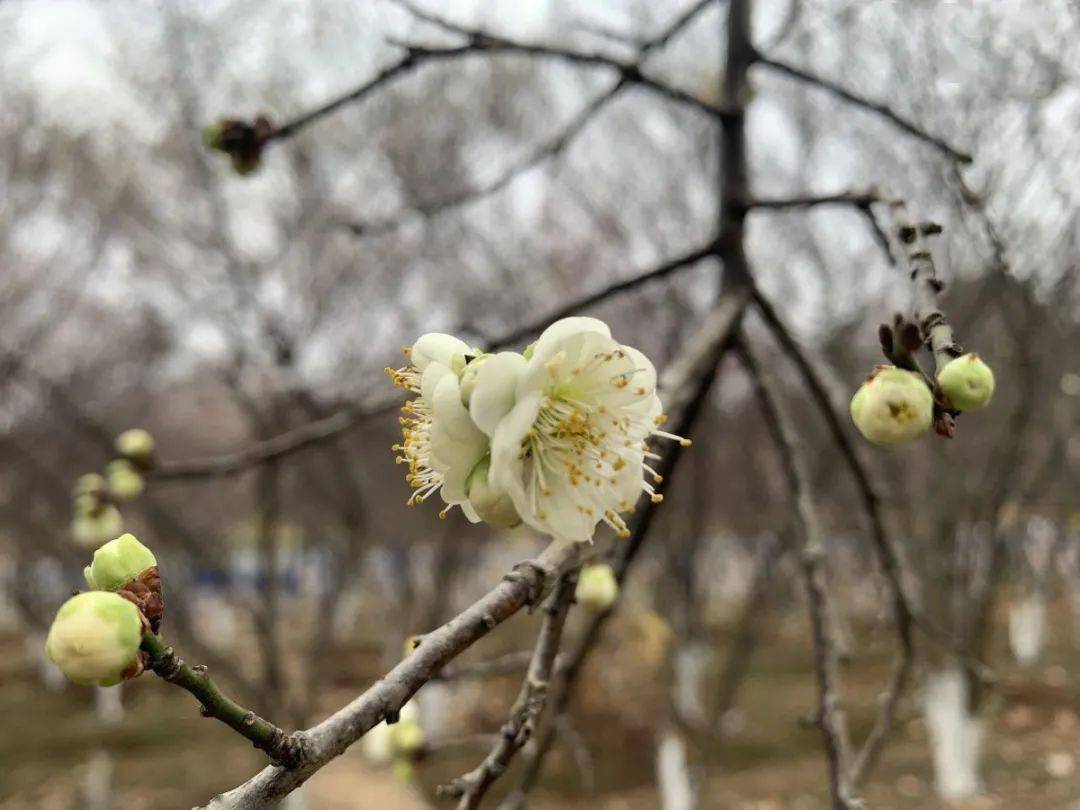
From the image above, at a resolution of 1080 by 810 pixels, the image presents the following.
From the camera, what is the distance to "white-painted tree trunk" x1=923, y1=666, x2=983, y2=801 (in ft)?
24.3

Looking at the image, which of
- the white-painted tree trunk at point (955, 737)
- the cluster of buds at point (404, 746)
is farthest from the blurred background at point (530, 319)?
the cluster of buds at point (404, 746)

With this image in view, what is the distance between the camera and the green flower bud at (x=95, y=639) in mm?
681

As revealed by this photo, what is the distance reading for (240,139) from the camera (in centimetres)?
182

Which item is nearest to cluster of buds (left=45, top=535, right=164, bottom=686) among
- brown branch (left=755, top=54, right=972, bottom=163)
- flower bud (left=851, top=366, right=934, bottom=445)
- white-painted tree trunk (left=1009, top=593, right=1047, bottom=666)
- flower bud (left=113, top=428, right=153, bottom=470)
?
flower bud (left=851, top=366, right=934, bottom=445)

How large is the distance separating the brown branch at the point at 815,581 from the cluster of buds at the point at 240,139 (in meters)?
1.06

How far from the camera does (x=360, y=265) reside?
854cm

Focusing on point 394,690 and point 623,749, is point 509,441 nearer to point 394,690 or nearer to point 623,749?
point 394,690

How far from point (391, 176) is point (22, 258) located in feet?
12.5

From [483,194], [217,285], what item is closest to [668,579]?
[217,285]

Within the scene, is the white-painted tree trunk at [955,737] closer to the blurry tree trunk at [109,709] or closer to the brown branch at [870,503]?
the brown branch at [870,503]

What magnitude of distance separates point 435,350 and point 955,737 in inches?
318

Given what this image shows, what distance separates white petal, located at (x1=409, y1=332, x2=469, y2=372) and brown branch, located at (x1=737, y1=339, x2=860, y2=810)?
92 cm

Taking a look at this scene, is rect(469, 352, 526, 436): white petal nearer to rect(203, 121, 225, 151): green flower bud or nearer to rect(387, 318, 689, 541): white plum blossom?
rect(387, 318, 689, 541): white plum blossom

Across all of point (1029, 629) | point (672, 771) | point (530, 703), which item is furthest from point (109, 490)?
point (1029, 629)
